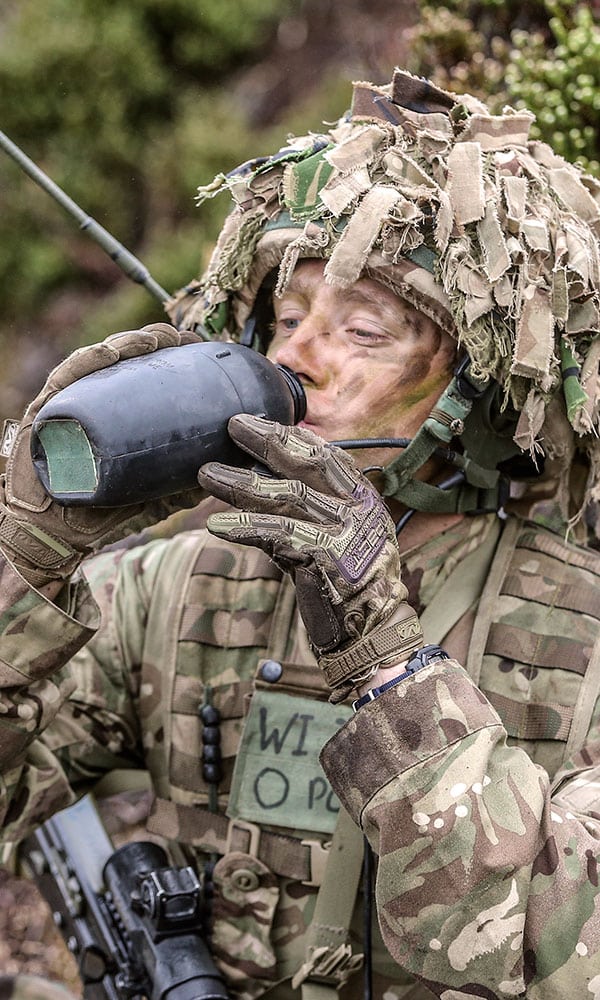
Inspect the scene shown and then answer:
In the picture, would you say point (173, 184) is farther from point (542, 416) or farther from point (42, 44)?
point (542, 416)

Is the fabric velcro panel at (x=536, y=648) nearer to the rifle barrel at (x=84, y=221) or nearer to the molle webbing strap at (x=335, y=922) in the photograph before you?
the molle webbing strap at (x=335, y=922)

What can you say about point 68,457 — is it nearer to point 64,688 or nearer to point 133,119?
point 64,688

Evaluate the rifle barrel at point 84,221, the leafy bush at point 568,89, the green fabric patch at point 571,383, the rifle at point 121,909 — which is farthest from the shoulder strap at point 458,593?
the leafy bush at point 568,89

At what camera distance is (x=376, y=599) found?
7.35 ft

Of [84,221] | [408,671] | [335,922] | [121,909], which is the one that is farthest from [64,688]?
[84,221]

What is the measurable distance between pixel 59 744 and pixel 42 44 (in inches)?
302

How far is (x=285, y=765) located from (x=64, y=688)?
1.81 feet

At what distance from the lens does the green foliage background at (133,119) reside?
29.0 feet

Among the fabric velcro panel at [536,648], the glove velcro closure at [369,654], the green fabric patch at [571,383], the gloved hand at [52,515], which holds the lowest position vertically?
the fabric velcro panel at [536,648]

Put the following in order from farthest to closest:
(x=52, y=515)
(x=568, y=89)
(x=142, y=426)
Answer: (x=568, y=89) < (x=52, y=515) < (x=142, y=426)

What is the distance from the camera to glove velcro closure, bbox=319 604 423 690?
2236mm

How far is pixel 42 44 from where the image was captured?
367 inches

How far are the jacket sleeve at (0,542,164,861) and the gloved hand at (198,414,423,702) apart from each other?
0.54 metres

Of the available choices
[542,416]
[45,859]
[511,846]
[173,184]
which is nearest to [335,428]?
[542,416]
